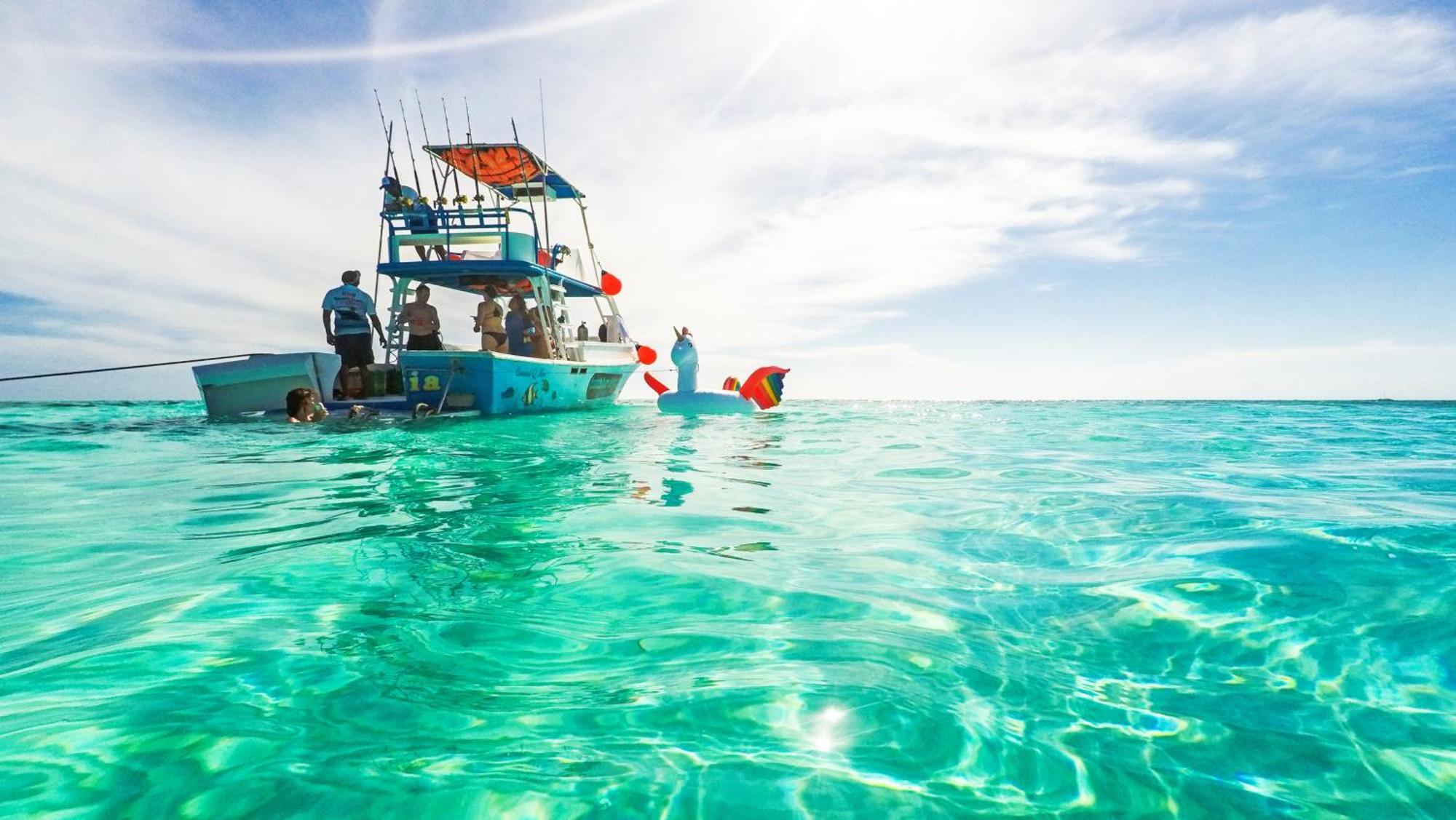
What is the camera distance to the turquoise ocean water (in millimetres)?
1408

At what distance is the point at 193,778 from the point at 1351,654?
3.09 meters

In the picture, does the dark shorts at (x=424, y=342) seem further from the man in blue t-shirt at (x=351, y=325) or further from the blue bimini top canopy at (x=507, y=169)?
the blue bimini top canopy at (x=507, y=169)

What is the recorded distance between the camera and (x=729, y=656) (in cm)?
204

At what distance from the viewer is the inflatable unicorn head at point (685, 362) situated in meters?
14.1

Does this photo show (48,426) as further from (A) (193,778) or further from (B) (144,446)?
(A) (193,778)

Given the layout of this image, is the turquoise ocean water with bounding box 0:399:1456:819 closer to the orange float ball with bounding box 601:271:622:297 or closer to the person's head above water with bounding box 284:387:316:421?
the person's head above water with bounding box 284:387:316:421

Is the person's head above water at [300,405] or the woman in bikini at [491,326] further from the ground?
the woman in bikini at [491,326]

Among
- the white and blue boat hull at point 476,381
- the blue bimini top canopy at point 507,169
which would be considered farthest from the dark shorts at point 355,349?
the blue bimini top canopy at point 507,169

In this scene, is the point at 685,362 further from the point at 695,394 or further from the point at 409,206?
the point at 409,206

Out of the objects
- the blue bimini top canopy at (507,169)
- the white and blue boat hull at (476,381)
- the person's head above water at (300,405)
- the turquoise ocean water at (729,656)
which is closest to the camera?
the turquoise ocean water at (729,656)

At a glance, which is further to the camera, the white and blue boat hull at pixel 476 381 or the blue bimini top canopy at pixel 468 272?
the blue bimini top canopy at pixel 468 272

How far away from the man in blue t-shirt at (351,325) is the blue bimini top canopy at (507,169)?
4113mm

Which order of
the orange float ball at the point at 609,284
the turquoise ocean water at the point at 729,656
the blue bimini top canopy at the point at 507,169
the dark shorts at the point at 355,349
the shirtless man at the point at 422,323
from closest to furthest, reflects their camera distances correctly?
the turquoise ocean water at the point at 729,656, the dark shorts at the point at 355,349, the shirtless man at the point at 422,323, the blue bimini top canopy at the point at 507,169, the orange float ball at the point at 609,284

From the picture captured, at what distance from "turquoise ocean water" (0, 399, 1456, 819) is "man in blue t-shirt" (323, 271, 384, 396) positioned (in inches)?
329
